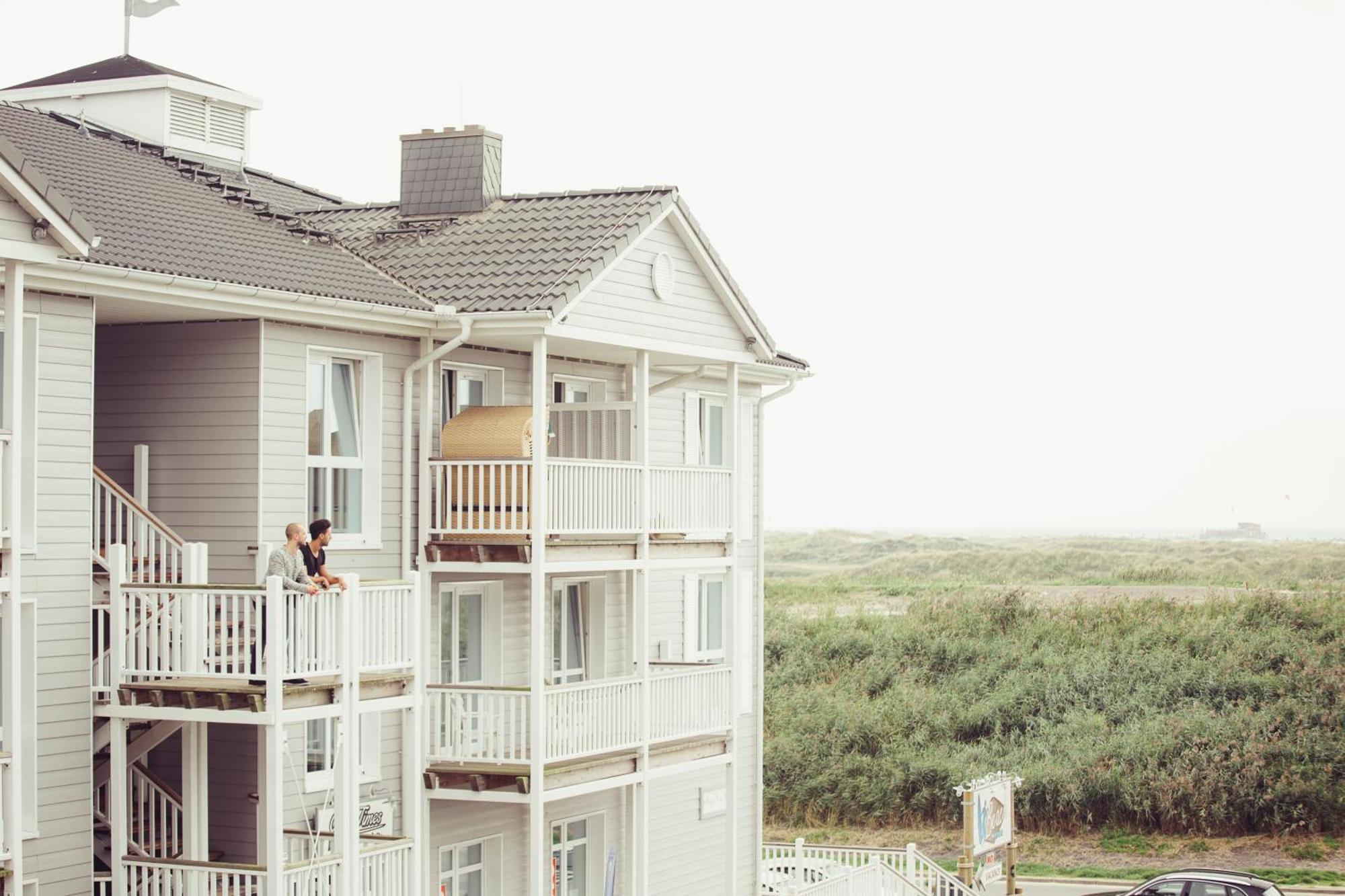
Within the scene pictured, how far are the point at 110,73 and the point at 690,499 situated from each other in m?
10.1

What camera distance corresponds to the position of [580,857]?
2561 cm

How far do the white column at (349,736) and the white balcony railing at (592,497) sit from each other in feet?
14.5

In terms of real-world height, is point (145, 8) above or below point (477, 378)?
above

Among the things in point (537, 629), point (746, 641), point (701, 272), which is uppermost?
point (701, 272)

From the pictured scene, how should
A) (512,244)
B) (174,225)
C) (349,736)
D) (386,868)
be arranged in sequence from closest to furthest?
1. (349,736)
2. (386,868)
3. (174,225)
4. (512,244)

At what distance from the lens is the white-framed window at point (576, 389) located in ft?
83.1

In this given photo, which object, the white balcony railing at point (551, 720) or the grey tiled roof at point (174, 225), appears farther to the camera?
the white balcony railing at point (551, 720)

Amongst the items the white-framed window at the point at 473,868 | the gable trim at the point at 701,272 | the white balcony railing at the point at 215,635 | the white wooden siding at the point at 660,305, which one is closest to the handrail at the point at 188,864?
the white balcony railing at the point at 215,635

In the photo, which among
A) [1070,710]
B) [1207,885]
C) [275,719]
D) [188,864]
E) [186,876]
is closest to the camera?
[275,719]

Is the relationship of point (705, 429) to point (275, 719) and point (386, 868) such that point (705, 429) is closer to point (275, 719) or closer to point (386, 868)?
point (386, 868)

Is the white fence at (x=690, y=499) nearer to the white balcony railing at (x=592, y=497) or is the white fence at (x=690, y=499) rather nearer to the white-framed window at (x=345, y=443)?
the white balcony railing at (x=592, y=497)

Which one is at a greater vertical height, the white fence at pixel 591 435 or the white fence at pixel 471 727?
the white fence at pixel 591 435

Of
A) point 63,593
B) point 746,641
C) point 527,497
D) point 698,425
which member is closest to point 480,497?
point 527,497

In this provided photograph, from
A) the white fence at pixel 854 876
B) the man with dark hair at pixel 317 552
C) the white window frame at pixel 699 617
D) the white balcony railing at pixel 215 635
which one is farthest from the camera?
the white window frame at pixel 699 617
